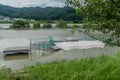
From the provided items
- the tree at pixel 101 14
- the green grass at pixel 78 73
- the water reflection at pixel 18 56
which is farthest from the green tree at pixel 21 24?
the tree at pixel 101 14

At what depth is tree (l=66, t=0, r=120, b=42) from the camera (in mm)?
2764

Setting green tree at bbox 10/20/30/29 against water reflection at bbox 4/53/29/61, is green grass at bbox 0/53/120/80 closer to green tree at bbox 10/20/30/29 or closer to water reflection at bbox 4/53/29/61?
water reflection at bbox 4/53/29/61

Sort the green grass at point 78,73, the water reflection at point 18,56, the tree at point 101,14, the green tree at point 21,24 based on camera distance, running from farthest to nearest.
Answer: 1. the green tree at point 21,24
2. the water reflection at point 18,56
3. the green grass at point 78,73
4. the tree at point 101,14

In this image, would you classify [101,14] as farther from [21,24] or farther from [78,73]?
[21,24]

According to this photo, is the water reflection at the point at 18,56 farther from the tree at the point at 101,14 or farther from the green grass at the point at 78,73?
the tree at the point at 101,14

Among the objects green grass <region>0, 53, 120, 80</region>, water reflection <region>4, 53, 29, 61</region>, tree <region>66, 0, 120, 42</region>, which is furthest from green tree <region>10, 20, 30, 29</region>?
tree <region>66, 0, 120, 42</region>

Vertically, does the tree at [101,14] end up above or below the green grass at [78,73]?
above

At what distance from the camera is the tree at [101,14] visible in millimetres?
2764

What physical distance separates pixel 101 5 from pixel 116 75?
2.34 meters

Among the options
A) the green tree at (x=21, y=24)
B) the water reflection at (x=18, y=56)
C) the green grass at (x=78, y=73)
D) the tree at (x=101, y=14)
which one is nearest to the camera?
the tree at (x=101, y=14)

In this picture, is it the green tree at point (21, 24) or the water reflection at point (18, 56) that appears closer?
the water reflection at point (18, 56)

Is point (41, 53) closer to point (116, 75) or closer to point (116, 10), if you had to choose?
point (116, 75)

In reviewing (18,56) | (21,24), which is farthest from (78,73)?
(21,24)

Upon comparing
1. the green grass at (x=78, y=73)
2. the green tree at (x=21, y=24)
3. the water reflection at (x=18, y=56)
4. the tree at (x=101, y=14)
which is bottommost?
the water reflection at (x=18, y=56)
